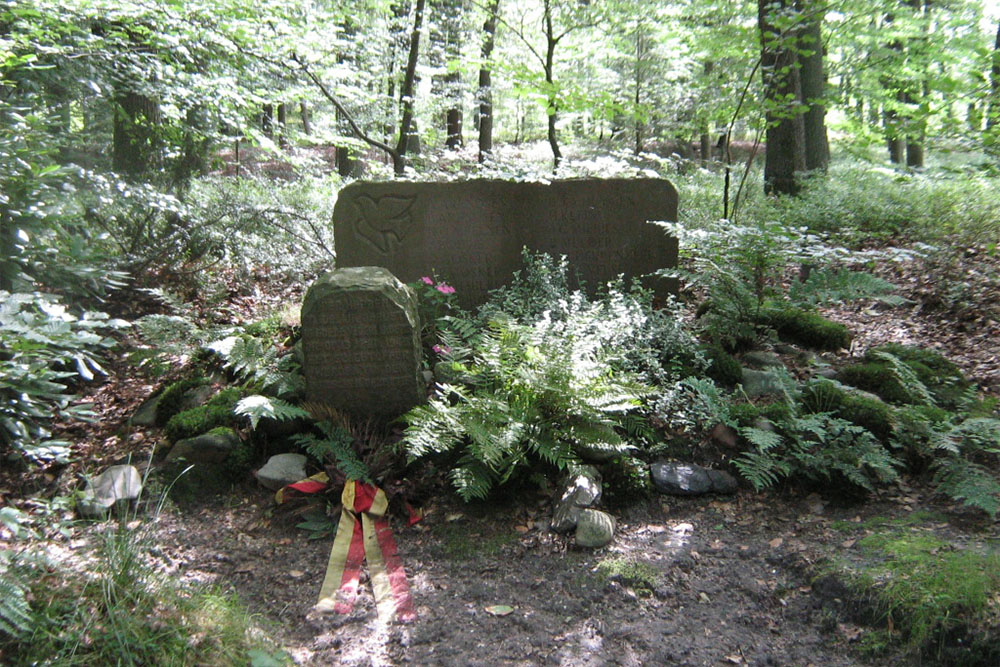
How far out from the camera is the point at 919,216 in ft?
27.8

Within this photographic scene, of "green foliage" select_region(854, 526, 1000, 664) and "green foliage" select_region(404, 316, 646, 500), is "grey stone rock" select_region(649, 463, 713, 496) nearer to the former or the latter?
"green foliage" select_region(404, 316, 646, 500)

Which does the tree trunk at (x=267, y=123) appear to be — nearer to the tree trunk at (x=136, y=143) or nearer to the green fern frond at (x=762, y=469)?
the tree trunk at (x=136, y=143)

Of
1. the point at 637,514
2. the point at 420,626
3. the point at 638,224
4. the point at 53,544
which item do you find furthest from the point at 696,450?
the point at 53,544

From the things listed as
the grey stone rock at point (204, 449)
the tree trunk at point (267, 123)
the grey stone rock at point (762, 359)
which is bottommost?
the grey stone rock at point (204, 449)

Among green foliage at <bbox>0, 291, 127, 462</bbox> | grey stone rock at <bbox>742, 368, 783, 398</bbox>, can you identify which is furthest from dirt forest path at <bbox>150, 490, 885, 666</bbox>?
green foliage at <bbox>0, 291, 127, 462</bbox>

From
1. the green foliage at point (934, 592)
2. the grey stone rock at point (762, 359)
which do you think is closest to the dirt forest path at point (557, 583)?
Answer: the green foliage at point (934, 592)

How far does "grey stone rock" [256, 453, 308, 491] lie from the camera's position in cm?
466

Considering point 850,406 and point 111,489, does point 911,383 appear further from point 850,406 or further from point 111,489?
point 111,489

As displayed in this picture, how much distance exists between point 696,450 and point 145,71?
261 inches

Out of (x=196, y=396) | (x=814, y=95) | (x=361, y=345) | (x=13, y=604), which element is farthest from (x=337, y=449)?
(x=814, y=95)

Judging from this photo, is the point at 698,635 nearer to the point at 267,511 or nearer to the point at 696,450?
the point at 696,450

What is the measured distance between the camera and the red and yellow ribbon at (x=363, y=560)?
3.62 meters

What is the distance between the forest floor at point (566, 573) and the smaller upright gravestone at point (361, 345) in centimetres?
90

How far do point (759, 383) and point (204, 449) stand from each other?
13.9 feet
